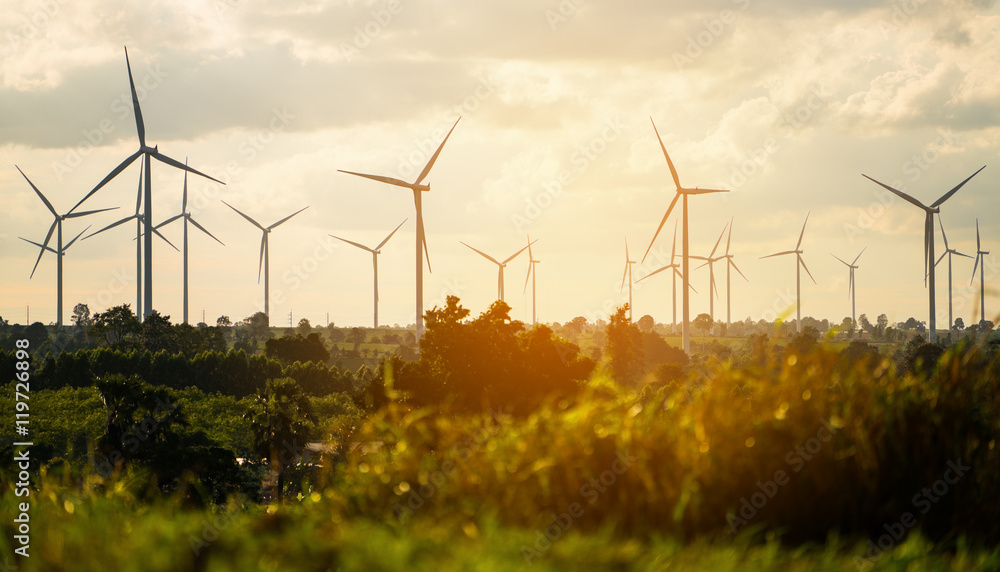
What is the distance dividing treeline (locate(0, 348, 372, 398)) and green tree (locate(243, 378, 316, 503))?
153 ft

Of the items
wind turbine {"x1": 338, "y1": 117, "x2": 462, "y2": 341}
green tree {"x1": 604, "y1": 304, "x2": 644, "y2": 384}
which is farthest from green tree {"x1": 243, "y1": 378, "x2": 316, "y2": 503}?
green tree {"x1": 604, "y1": 304, "x2": 644, "y2": 384}

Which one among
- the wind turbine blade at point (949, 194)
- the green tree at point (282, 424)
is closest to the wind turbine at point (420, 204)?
the green tree at point (282, 424)

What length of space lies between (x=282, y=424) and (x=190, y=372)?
6147 cm

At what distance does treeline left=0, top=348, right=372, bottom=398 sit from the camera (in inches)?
4619

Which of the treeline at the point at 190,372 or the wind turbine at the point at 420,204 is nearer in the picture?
the wind turbine at the point at 420,204

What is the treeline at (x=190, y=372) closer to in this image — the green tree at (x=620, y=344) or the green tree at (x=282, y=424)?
the green tree at (x=620, y=344)

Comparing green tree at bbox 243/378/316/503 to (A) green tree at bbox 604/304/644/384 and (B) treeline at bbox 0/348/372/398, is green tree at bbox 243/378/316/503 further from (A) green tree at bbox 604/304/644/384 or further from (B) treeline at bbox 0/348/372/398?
(A) green tree at bbox 604/304/644/384

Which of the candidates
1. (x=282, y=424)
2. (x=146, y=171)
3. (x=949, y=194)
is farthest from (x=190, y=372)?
(x=949, y=194)

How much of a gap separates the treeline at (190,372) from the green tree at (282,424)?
1835 inches

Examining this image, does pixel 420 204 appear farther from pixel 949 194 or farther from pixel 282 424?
pixel 949 194

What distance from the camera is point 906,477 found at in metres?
10.1

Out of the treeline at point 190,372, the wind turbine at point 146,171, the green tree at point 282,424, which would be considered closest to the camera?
the green tree at point 282,424

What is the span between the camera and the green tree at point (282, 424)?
Answer: 6500 cm

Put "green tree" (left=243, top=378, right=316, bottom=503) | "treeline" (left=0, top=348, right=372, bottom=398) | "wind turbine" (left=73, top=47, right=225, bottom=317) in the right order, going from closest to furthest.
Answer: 1. "green tree" (left=243, top=378, right=316, bottom=503)
2. "wind turbine" (left=73, top=47, right=225, bottom=317)
3. "treeline" (left=0, top=348, right=372, bottom=398)
